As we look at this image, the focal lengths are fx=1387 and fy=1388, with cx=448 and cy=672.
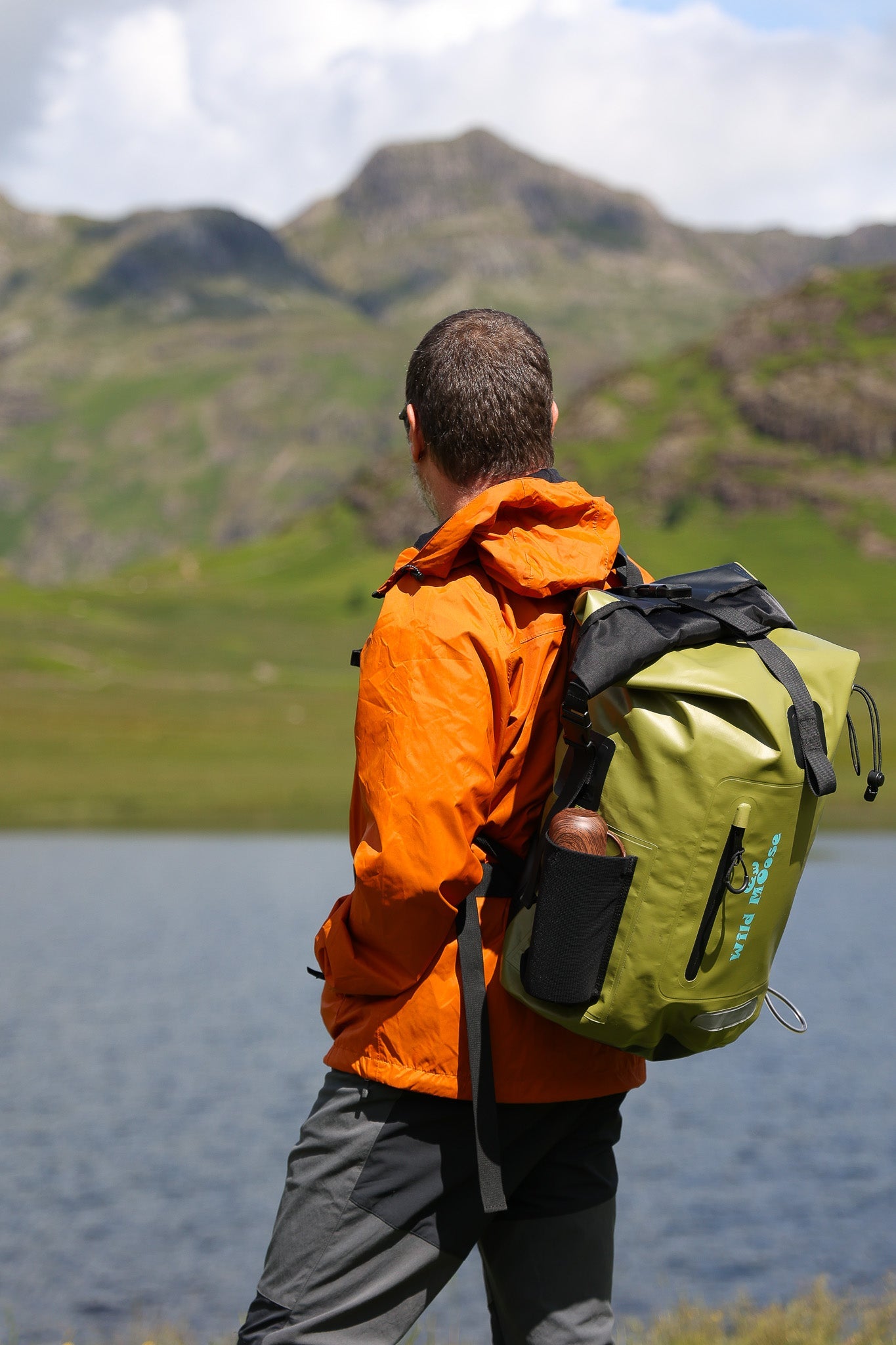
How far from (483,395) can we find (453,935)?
Result: 1.46 meters

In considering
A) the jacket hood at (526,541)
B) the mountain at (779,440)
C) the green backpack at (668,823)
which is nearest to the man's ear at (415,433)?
the jacket hood at (526,541)

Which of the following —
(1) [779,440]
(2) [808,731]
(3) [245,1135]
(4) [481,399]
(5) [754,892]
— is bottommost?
(3) [245,1135]

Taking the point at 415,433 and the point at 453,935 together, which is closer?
the point at 453,935

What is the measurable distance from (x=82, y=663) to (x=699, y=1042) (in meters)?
88.7

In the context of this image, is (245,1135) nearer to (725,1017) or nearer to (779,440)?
(725,1017)

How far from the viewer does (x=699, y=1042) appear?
145 inches

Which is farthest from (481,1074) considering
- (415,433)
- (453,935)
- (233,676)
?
(233,676)

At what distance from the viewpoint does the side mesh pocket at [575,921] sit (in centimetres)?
348

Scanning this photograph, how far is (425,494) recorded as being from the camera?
4148mm

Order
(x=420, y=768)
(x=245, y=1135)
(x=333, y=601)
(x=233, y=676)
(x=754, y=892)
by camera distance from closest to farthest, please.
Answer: (x=420, y=768) → (x=754, y=892) → (x=245, y=1135) → (x=233, y=676) → (x=333, y=601)

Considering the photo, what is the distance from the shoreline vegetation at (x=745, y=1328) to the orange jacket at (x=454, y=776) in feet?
11.2

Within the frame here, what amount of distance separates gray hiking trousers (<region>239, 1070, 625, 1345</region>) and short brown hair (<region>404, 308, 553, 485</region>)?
5.66 feet

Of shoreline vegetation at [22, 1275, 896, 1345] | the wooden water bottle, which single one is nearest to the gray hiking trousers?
the wooden water bottle

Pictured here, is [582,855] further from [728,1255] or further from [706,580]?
[728,1255]
